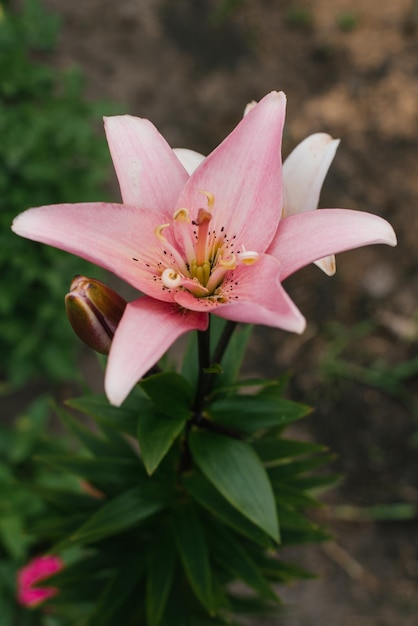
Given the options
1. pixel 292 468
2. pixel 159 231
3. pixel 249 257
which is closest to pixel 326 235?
pixel 249 257

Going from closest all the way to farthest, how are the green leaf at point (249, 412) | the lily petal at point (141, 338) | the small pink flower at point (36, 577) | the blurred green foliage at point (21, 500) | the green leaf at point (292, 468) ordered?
1. the lily petal at point (141, 338)
2. the green leaf at point (249, 412)
3. the green leaf at point (292, 468)
4. the small pink flower at point (36, 577)
5. the blurred green foliage at point (21, 500)

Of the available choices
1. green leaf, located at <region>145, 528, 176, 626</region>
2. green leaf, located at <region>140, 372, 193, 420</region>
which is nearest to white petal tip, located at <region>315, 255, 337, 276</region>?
green leaf, located at <region>140, 372, 193, 420</region>

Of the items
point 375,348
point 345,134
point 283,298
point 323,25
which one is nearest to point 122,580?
point 283,298

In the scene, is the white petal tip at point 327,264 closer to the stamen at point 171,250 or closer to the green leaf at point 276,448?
the stamen at point 171,250

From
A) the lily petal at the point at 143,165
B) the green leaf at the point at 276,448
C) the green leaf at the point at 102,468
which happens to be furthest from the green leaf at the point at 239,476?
the lily petal at the point at 143,165

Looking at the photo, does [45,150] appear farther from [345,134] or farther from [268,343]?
[345,134]

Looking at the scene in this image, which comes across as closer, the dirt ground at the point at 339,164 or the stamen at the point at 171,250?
the stamen at the point at 171,250

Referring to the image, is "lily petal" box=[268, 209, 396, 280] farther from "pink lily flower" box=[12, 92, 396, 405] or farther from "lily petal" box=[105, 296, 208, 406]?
"lily petal" box=[105, 296, 208, 406]
